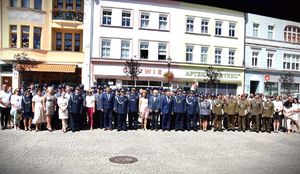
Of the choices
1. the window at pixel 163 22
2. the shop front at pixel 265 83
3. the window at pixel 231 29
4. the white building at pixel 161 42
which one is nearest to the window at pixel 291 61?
the shop front at pixel 265 83

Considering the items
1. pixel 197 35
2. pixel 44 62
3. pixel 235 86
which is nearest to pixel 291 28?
pixel 235 86

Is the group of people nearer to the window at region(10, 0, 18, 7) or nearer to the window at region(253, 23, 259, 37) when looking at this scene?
the window at region(10, 0, 18, 7)

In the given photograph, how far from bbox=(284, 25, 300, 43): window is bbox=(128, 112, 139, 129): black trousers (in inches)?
1090

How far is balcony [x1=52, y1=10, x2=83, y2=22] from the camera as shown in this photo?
87.0 feet

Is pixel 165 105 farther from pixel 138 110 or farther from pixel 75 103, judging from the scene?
pixel 75 103

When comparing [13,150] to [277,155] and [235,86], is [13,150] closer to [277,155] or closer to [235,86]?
[277,155]

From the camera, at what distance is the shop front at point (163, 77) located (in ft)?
91.0

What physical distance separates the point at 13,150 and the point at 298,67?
3550cm

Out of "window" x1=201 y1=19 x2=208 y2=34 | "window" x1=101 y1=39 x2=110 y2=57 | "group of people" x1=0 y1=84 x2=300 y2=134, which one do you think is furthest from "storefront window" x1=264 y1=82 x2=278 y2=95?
"group of people" x1=0 y1=84 x2=300 y2=134

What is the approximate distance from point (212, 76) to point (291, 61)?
13095 millimetres

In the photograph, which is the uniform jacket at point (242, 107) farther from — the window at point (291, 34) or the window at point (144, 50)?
the window at point (291, 34)

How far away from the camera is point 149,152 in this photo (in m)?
9.25

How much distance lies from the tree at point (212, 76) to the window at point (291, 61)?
10.0m

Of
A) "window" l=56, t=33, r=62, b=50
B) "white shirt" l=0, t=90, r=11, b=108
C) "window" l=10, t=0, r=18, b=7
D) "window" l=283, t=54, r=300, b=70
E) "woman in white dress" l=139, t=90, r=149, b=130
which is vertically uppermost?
"window" l=10, t=0, r=18, b=7
